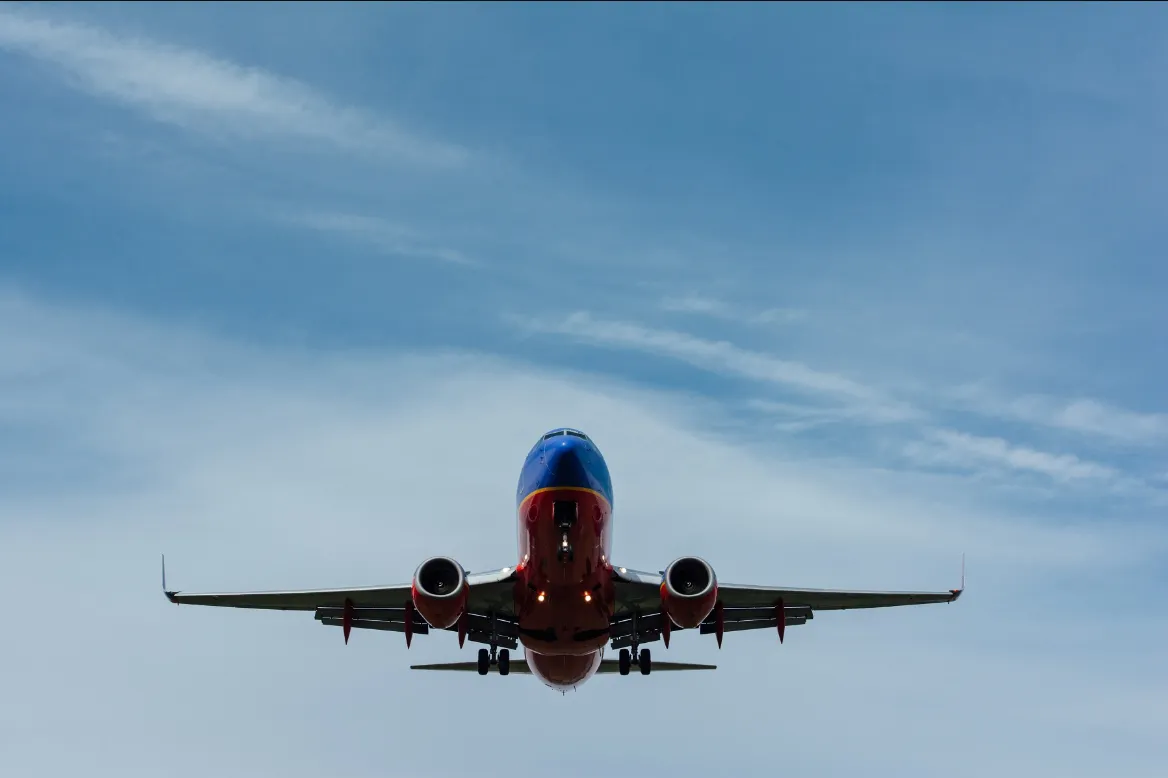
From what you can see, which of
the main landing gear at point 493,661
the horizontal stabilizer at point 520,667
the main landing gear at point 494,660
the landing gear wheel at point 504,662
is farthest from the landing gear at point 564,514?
the horizontal stabilizer at point 520,667

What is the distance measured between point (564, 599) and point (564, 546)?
2.08 m

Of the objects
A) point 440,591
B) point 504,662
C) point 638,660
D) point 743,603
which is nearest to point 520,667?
point 504,662

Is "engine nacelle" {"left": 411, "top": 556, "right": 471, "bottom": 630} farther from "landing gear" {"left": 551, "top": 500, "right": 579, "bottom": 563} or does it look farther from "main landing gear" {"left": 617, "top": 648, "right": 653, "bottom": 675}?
"main landing gear" {"left": 617, "top": 648, "right": 653, "bottom": 675}

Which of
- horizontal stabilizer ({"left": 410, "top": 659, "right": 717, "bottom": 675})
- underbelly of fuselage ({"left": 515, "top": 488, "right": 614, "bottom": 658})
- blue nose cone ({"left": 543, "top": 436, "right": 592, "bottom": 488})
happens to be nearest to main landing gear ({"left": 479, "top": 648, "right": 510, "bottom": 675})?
horizontal stabilizer ({"left": 410, "top": 659, "right": 717, "bottom": 675})

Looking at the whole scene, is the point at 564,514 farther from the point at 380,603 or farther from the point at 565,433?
the point at 380,603

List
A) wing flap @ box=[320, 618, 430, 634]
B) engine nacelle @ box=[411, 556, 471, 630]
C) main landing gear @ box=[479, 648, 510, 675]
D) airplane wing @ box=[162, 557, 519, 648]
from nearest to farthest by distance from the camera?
engine nacelle @ box=[411, 556, 471, 630], airplane wing @ box=[162, 557, 519, 648], main landing gear @ box=[479, 648, 510, 675], wing flap @ box=[320, 618, 430, 634]

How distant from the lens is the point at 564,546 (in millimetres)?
30156

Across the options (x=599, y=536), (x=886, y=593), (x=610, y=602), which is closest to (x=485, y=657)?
(x=610, y=602)

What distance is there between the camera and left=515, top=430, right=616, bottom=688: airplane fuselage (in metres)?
30.0

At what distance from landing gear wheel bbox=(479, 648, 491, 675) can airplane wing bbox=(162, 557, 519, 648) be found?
122 centimetres

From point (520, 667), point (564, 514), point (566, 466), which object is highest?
point (566, 466)

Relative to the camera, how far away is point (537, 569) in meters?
30.9

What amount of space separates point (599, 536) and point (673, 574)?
202 centimetres

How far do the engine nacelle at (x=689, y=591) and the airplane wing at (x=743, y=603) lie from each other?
2.40 metres
